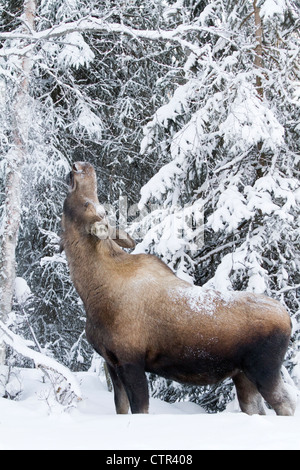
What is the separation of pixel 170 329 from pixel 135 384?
547 mm

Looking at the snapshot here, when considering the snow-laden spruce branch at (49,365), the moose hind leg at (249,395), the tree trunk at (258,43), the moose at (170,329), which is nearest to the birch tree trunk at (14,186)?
the tree trunk at (258,43)

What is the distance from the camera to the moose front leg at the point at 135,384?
433 centimetres

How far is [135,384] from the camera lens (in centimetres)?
433

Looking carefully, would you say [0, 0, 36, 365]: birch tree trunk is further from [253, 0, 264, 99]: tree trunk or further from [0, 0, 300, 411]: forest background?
[253, 0, 264, 99]: tree trunk

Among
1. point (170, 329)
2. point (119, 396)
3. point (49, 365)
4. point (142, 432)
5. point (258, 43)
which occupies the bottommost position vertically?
point (119, 396)

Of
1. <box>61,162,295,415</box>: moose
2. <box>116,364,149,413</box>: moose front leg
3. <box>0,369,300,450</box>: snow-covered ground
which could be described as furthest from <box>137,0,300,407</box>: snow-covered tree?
<box>0,369,300,450</box>: snow-covered ground

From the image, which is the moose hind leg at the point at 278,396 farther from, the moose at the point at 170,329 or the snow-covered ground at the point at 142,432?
the snow-covered ground at the point at 142,432

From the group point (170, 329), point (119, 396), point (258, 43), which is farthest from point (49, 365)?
point (258, 43)

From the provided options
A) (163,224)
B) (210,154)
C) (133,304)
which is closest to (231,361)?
(133,304)

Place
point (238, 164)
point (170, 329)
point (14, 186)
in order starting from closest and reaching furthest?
point (170, 329), point (238, 164), point (14, 186)

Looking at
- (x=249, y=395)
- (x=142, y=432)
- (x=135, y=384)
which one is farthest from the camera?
(x=249, y=395)

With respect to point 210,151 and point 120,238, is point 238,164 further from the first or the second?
point 120,238

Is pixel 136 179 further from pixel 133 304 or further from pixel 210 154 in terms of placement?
pixel 133 304

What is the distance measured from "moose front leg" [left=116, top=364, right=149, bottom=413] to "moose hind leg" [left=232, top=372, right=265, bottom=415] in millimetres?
964
